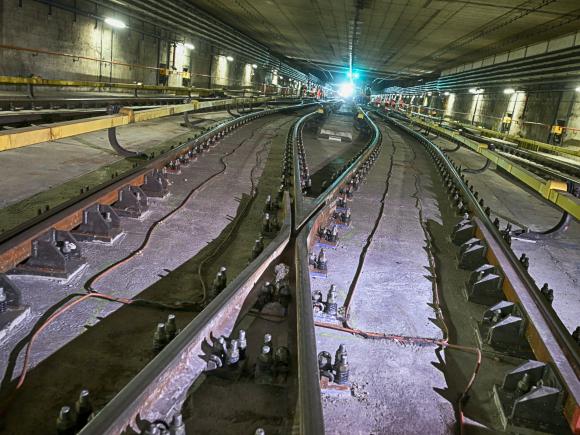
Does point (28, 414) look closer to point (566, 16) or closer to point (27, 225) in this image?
point (27, 225)

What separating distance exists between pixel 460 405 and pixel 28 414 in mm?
1776

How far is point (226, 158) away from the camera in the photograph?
7.21 metres

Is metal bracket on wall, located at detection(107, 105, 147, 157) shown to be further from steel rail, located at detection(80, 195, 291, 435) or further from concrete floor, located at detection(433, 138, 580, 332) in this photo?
concrete floor, located at detection(433, 138, 580, 332)

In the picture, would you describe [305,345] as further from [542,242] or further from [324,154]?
[324,154]

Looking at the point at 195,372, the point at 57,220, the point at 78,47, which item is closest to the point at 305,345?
the point at 195,372

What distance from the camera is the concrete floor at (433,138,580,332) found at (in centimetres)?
354

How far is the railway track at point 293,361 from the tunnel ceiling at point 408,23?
32.6 ft

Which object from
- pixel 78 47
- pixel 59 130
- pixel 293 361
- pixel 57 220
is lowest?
pixel 293 361

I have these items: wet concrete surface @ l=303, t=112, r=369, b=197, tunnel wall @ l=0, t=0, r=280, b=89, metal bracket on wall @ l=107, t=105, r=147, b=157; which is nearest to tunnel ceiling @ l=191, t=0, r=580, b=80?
tunnel wall @ l=0, t=0, r=280, b=89

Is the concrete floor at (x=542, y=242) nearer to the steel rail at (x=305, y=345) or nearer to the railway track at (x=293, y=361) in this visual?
the railway track at (x=293, y=361)

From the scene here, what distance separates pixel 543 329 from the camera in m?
2.39

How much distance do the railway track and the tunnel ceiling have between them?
32.6ft

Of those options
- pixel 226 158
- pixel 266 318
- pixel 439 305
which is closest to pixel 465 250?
pixel 439 305

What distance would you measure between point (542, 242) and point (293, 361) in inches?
163
